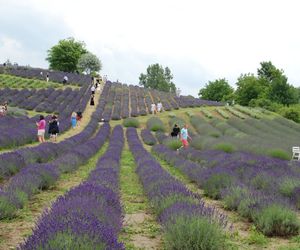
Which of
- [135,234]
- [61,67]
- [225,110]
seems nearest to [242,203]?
[135,234]

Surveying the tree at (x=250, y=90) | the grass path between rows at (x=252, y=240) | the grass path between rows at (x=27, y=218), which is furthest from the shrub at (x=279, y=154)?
the tree at (x=250, y=90)

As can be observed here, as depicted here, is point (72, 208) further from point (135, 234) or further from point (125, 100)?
point (125, 100)

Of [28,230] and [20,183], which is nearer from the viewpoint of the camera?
[28,230]

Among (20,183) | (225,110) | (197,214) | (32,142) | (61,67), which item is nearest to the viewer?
(197,214)

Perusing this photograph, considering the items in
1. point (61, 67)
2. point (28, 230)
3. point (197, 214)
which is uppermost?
point (61, 67)

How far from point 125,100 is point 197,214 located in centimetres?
4024

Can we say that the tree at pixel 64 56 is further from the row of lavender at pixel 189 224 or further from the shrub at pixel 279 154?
the row of lavender at pixel 189 224

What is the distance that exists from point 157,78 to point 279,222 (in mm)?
112302

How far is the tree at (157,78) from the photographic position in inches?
4589

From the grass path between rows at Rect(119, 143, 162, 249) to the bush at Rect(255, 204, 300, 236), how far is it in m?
1.50

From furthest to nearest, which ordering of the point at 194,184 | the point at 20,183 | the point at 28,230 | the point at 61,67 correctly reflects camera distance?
the point at 61,67, the point at 194,184, the point at 20,183, the point at 28,230

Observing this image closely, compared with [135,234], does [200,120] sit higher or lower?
higher

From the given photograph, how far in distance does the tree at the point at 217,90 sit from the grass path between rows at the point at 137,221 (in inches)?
3155

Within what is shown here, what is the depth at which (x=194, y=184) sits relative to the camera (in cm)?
1188
